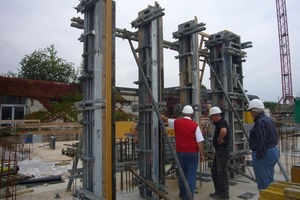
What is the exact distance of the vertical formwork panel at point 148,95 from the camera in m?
5.19

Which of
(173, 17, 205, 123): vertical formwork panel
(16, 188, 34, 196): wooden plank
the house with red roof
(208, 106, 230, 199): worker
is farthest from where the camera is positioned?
the house with red roof

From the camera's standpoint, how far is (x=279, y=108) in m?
28.1

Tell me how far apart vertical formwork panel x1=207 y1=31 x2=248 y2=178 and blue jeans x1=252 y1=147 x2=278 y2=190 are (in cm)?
261

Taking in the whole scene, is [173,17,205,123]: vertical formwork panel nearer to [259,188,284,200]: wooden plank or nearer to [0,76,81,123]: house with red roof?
[259,188,284,200]: wooden plank

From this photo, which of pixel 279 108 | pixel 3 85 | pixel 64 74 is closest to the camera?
pixel 3 85

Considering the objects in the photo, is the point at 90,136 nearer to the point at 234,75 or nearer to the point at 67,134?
the point at 234,75

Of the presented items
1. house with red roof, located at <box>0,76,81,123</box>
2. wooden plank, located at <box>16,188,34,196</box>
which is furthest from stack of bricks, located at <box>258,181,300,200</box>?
house with red roof, located at <box>0,76,81,123</box>

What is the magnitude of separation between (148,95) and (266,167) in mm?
2624

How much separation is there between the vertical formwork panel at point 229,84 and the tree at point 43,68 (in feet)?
109

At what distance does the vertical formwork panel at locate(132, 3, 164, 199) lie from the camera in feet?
17.0

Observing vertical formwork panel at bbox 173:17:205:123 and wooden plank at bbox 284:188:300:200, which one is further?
vertical formwork panel at bbox 173:17:205:123

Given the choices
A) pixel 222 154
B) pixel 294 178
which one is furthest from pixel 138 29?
pixel 294 178

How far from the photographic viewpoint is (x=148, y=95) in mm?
5348

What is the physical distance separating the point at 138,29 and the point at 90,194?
Result: 3.57 m
